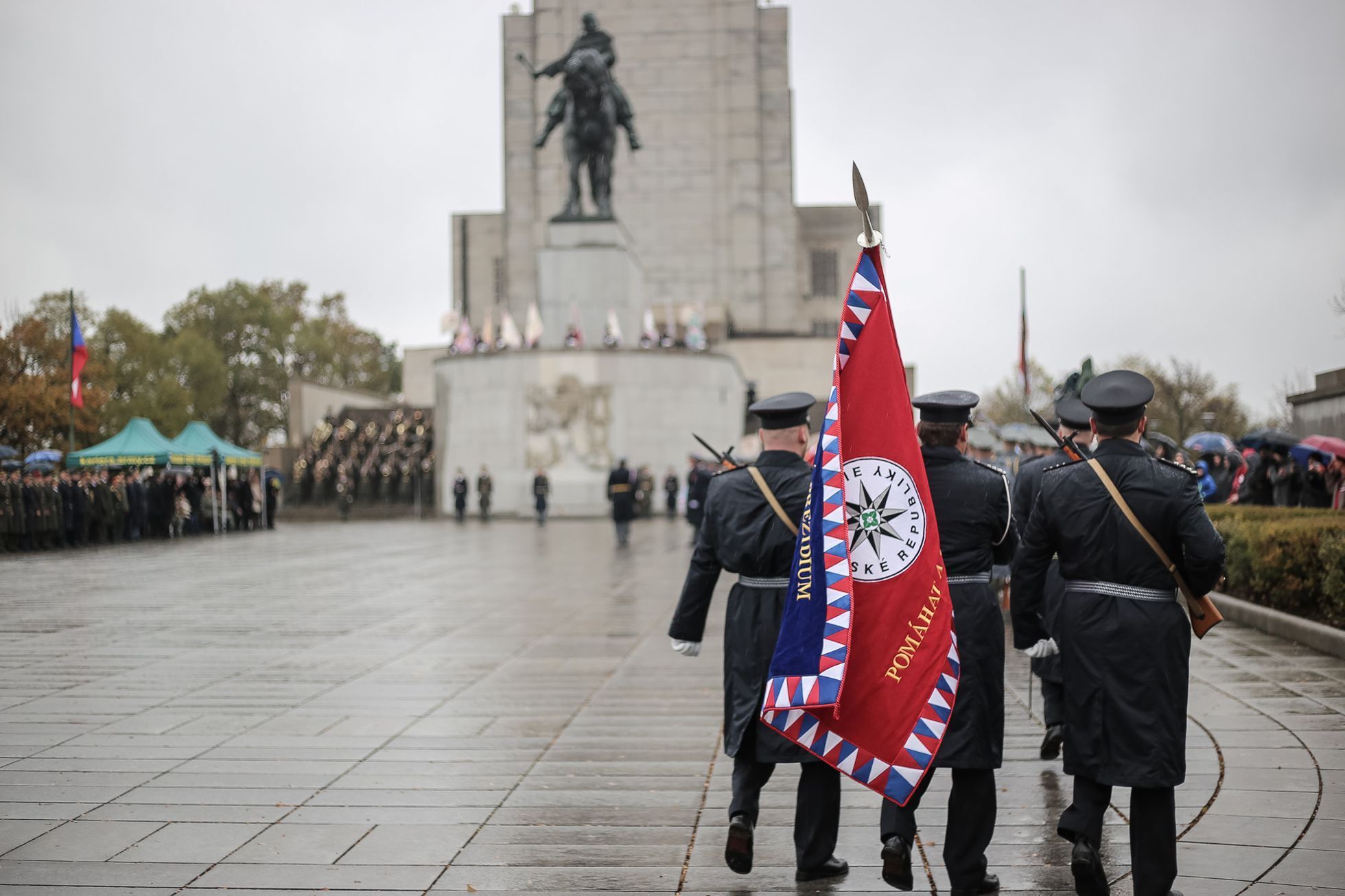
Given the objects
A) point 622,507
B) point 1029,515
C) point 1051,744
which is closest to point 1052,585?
point 1029,515

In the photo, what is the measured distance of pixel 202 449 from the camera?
33688mm

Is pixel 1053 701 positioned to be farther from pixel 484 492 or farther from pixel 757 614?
pixel 484 492

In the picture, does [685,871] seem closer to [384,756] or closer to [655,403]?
[384,756]

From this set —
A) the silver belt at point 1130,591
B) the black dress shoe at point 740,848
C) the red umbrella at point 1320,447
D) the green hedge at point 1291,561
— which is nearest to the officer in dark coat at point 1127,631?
the silver belt at point 1130,591

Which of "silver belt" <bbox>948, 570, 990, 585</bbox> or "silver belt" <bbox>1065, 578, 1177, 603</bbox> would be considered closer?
"silver belt" <bbox>1065, 578, 1177, 603</bbox>

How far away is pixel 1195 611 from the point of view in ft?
16.4

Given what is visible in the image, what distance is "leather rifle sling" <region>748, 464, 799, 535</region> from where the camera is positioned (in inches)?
204

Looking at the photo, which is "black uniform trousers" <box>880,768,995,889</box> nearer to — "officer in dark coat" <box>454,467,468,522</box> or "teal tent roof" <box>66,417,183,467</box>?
"teal tent roof" <box>66,417,183,467</box>

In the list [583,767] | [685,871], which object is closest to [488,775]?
[583,767]

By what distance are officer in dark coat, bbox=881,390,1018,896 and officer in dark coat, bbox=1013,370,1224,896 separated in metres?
0.24

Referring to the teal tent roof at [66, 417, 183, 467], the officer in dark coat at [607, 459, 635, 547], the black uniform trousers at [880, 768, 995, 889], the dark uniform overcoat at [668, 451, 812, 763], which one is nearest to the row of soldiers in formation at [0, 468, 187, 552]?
the teal tent roof at [66, 417, 183, 467]

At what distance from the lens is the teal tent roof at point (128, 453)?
3250 centimetres

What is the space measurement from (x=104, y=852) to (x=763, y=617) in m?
2.83

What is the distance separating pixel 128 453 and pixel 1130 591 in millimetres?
31541
